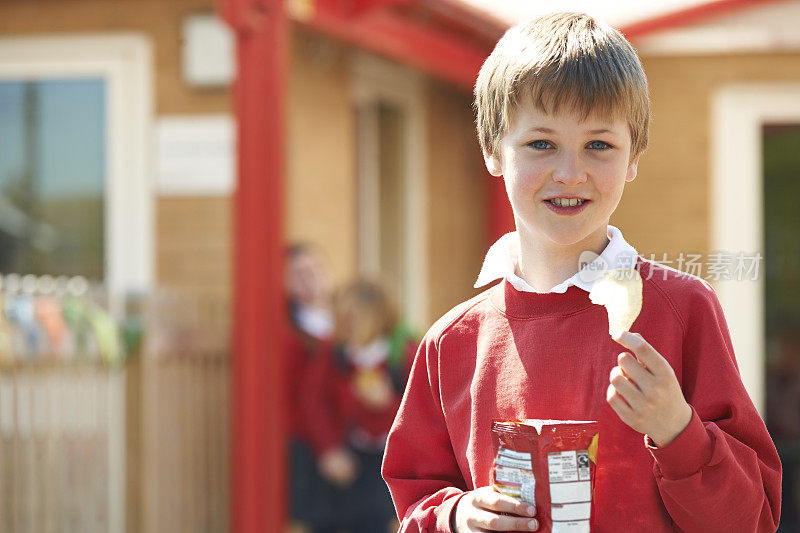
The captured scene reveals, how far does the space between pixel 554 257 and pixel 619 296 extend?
174 millimetres

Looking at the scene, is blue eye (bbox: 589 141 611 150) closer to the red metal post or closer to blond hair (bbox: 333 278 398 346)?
the red metal post

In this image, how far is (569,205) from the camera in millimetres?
1520

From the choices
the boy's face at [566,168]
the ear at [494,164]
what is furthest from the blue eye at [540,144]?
the ear at [494,164]

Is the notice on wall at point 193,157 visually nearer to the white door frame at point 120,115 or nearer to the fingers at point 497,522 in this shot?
the white door frame at point 120,115

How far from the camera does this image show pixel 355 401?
5.36m

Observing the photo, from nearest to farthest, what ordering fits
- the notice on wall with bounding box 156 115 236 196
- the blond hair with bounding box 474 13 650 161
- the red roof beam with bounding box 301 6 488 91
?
the blond hair with bounding box 474 13 650 161, the red roof beam with bounding box 301 6 488 91, the notice on wall with bounding box 156 115 236 196

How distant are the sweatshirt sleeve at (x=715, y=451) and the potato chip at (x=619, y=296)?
86 mm

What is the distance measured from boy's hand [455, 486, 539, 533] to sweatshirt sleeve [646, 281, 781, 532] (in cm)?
18

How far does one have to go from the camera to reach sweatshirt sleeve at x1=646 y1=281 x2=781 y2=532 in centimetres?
138

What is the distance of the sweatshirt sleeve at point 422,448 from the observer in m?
1.67

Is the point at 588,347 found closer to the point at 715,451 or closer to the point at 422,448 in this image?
the point at 715,451

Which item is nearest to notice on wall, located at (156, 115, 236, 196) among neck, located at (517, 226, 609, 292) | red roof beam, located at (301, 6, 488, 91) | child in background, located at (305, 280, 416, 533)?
red roof beam, located at (301, 6, 488, 91)

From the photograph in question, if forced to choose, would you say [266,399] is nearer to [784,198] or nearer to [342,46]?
[342,46]

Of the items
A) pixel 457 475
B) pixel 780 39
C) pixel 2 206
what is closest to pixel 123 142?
pixel 2 206
